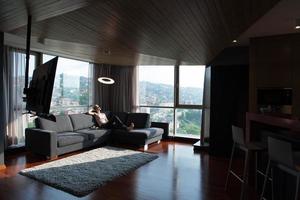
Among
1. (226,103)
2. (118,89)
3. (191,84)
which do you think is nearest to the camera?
(226,103)

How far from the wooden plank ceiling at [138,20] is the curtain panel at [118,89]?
3.53 m

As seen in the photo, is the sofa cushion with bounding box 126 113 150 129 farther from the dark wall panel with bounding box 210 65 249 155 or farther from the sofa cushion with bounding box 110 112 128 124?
the dark wall panel with bounding box 210 65 249 155

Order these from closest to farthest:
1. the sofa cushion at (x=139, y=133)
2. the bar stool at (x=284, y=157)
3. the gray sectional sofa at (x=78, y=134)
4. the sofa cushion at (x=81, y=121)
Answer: the bar stool at (x=284, y=157), the gray sectional sofa at (x=78, y=134), the sofa cushion at (x=139, y=133), the sofa cushion at (x=81, y=121)

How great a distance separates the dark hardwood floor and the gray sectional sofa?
0.95ft

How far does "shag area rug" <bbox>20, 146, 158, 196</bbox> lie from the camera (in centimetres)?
360

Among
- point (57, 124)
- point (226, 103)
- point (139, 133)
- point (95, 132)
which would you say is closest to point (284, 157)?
point (226, 103)

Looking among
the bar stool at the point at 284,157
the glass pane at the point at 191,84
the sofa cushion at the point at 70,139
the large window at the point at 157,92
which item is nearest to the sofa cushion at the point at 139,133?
the sofa cushion at the point at 70,139

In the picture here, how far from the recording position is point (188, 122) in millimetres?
7762

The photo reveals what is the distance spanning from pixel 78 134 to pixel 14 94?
171 centimetres

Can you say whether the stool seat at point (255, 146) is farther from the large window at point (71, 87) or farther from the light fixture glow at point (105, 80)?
the large window at point (71, 87)

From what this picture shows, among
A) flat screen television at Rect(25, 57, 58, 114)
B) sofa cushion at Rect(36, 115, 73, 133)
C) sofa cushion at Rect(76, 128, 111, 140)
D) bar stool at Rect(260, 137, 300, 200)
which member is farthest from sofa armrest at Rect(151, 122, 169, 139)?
bar stool at Rect(260, 137, 300, 200)

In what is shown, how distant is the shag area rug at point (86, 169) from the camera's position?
Answer: 3600 millimetres

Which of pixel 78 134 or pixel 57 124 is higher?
pixel 57 124

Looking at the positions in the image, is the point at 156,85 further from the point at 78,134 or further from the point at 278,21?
the point at 278,21
